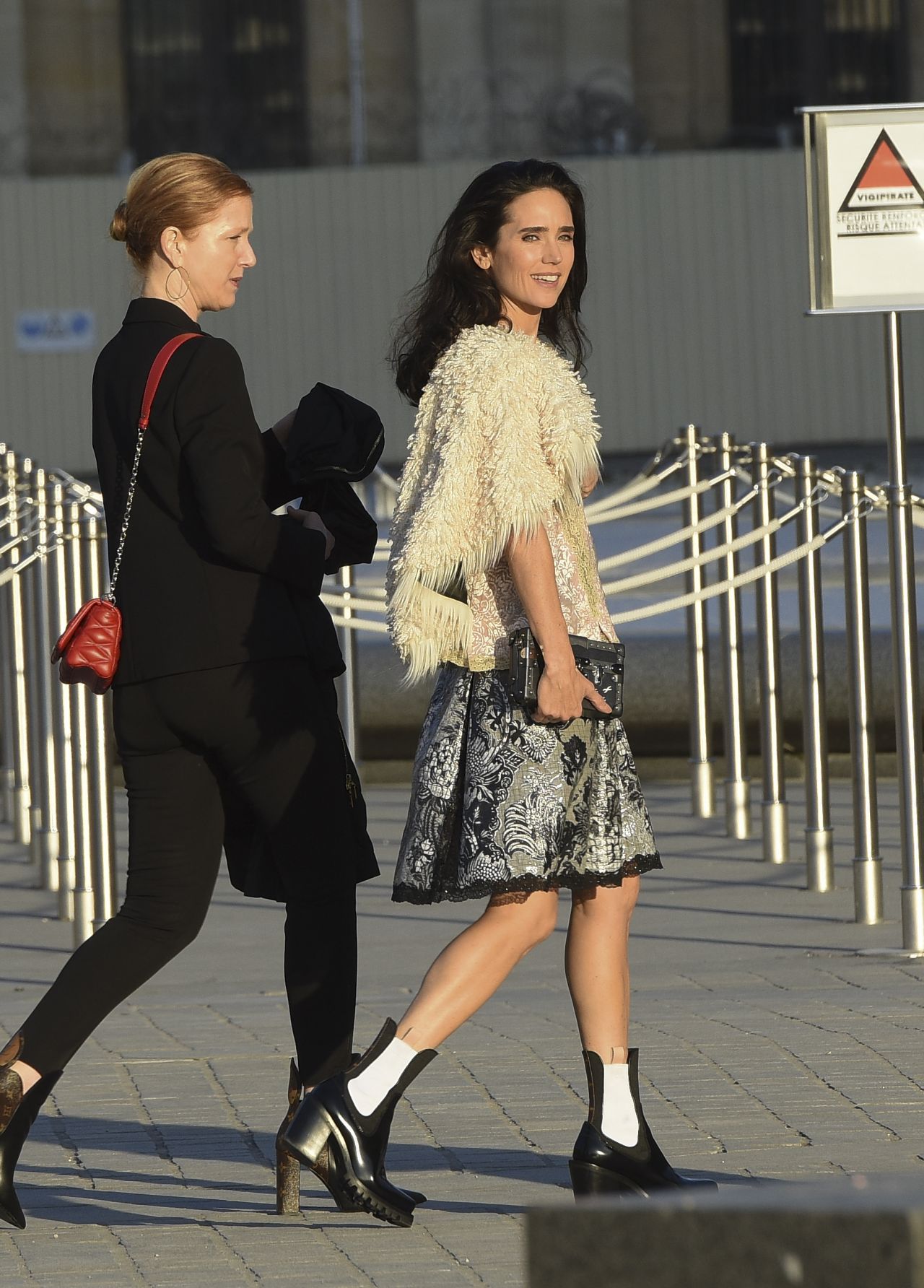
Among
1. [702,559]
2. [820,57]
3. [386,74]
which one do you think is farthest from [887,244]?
[820,57]

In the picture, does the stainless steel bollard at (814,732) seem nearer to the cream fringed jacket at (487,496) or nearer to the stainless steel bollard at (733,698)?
the stainless steel bollard at (733,698)

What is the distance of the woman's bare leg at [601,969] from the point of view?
3859mm

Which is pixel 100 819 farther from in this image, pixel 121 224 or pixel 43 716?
pixel 121 224

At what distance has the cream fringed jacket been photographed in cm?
381

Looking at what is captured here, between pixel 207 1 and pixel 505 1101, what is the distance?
30.6 metres

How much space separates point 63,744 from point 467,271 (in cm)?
386

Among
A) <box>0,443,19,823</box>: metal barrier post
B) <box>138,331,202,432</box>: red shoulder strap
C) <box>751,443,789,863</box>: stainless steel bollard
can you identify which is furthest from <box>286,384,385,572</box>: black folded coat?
<box>0,443,19,823</box>: metal barrier post

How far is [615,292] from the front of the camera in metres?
29.9

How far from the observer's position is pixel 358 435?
3.90 meters

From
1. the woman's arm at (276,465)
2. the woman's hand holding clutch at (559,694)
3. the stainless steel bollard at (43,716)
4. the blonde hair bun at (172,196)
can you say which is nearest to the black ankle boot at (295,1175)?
the woman's hand holding clutch at (559,694)

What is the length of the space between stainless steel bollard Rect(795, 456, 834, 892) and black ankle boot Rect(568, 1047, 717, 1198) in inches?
152

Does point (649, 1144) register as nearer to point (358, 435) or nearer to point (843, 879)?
point (358, 435)

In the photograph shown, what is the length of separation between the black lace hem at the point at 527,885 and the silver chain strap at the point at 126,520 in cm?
70

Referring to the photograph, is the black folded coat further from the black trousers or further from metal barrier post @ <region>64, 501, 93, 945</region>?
metal barrier post @ <region>64, 501, 93, 945</region>
